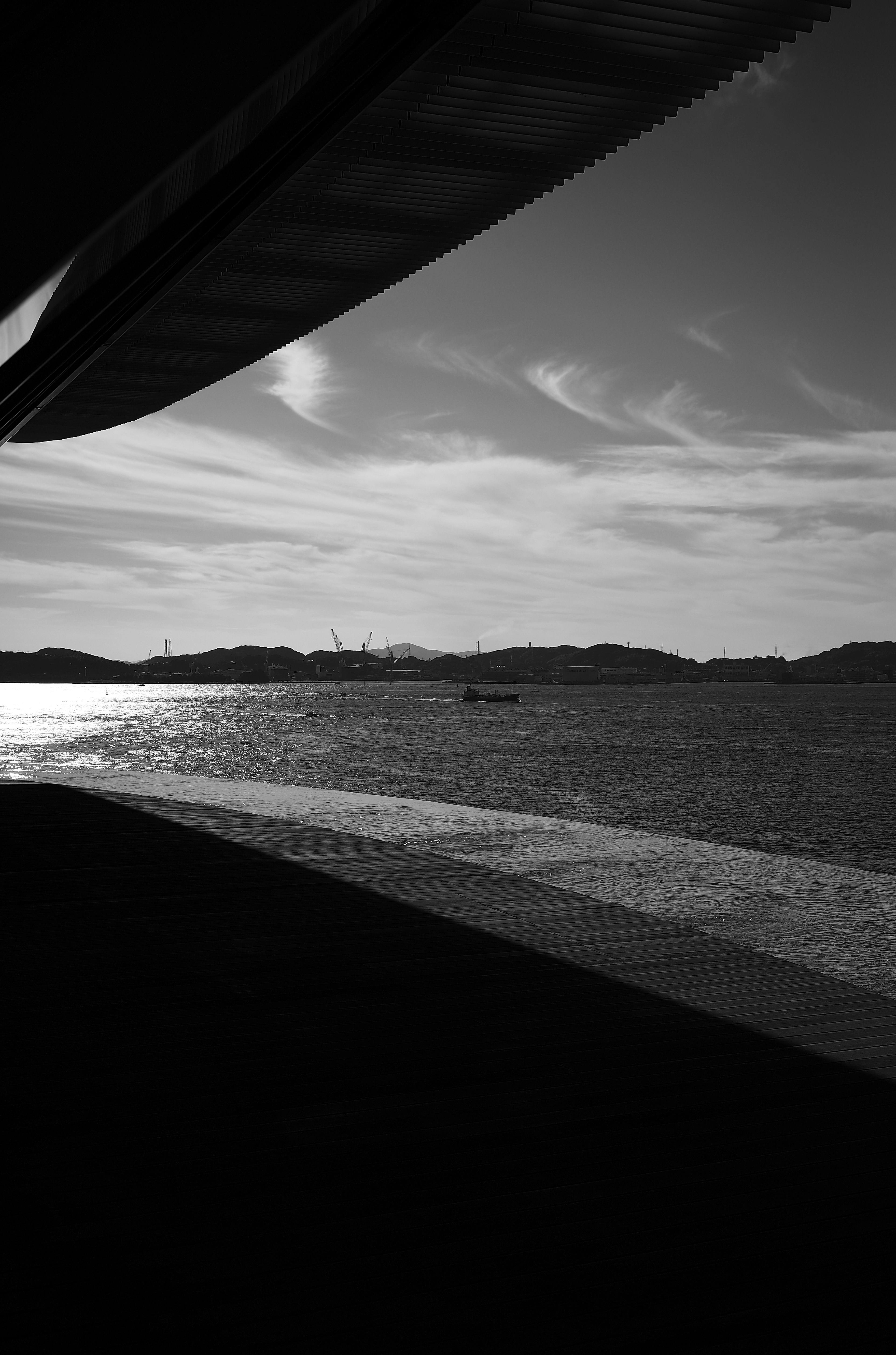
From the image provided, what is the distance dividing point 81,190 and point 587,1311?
12.0 feet

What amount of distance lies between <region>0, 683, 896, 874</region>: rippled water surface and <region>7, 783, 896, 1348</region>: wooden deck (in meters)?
20.8

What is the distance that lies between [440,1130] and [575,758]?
48765 millimetres

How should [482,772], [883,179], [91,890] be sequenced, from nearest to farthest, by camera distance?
[91,890] → [883,179] → [482,772]

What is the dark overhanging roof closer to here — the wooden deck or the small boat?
the wooden deck

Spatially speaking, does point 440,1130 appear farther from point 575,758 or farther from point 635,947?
point 575,758

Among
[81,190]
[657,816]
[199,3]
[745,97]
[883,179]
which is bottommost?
[657,816]

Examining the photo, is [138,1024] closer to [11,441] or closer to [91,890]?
[91,890]

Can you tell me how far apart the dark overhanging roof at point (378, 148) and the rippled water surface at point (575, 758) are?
2052 centimetres

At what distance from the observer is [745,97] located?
5719 mm

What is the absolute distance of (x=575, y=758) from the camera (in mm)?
51281

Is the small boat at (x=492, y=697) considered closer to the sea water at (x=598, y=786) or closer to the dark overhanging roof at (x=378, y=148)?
the sea water at (x=598, y=786)

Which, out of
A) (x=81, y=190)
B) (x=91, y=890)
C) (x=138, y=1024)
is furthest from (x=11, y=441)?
(x=138, y=1024)

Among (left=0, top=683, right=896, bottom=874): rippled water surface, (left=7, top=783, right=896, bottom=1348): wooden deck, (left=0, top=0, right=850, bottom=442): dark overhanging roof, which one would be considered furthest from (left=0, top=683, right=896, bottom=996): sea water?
(left=0, top=0, right=850, bottom=442): dark overhanging roof

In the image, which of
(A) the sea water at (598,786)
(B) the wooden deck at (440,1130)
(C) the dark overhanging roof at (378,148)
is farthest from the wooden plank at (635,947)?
(C) the dark overhanging roof at (378,148)
